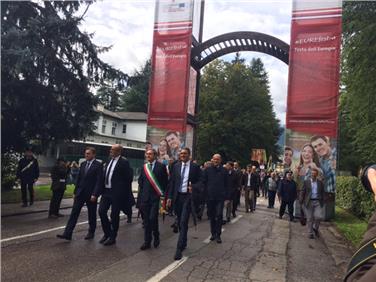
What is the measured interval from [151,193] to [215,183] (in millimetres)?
1905

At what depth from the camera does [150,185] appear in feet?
27.4

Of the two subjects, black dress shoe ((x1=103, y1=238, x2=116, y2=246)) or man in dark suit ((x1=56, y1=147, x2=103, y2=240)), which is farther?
man in dark suit ((x1=56, y1=147, x2=103, y2=240))

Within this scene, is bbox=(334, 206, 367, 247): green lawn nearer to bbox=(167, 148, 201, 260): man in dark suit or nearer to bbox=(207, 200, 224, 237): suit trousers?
bbox=(207, 200, 224, 237): suit trousers

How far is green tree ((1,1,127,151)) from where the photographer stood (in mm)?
11578

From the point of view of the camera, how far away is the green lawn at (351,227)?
11.4 m

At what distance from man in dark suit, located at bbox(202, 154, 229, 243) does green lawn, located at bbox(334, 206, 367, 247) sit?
3052 mm

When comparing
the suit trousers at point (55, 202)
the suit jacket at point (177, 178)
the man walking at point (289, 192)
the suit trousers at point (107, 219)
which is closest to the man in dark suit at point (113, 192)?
the suit trousers at point (107, 219)

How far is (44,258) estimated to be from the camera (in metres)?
6.86

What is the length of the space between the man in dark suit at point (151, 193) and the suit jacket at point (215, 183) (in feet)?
4.77

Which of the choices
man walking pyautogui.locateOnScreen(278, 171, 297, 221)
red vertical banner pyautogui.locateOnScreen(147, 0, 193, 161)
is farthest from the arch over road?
man walking pyautogui.locateOnScreen(278, 171, 297, 221)

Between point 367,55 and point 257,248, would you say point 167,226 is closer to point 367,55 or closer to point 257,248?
point 257,248

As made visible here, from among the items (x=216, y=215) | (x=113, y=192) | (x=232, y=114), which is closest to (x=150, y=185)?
(x=113, y=192)

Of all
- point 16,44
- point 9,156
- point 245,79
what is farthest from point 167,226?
point 245,79

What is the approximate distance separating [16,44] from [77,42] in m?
2.74
